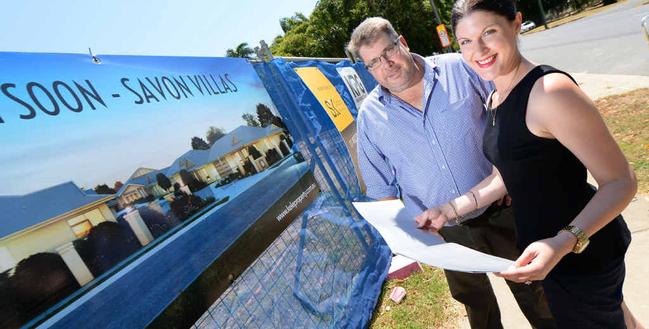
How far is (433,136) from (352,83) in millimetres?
3844

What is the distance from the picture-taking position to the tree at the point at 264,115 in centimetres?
301

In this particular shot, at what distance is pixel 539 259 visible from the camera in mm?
1261

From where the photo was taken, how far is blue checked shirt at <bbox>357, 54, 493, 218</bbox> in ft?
6.97

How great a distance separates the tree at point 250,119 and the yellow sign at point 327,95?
3.89 feet

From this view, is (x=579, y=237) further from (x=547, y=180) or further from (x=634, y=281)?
(x=634, y=281)

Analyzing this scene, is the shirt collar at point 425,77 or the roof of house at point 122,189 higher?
the roof of house at point 122,189

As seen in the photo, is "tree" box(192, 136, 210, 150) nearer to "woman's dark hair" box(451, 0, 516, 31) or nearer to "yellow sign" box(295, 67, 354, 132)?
"woman's dark hair" box(451, 0, 516, 31)

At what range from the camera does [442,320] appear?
3037 millimetres

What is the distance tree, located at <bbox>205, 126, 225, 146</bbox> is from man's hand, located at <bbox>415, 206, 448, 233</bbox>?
49.5 inches

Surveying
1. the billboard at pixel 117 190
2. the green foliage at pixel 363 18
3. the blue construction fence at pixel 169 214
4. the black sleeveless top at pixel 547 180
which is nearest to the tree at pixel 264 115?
the blue construction fence at pixel 169 214

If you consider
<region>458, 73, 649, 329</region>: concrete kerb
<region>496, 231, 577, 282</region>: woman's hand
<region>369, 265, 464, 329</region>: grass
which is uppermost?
<region>496, 231, 577, 282</region>: woman's hand

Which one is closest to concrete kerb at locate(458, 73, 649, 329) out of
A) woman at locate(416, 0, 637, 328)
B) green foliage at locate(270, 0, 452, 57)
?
woman at locate(416, 0, 637, 328)

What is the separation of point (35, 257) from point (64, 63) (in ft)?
2.66

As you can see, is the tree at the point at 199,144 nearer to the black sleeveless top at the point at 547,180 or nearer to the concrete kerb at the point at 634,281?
the black sleeveless top at the point at 547,180
